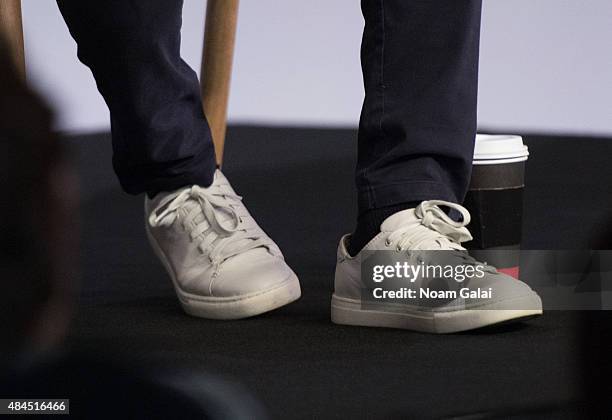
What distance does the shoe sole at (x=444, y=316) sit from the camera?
2.67 feet

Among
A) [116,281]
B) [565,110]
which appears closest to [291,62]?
[565,110]

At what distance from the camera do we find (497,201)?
101 centimetres

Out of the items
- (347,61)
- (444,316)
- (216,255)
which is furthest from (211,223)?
(347,61)

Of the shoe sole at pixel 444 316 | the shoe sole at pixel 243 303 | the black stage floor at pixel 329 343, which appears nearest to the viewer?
the black stage floor at pixel 329 343

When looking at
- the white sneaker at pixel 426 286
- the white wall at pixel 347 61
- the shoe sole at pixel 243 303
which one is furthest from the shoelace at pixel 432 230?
the white wall at pixel 347 61

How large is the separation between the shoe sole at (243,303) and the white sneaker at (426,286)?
0.17 ft

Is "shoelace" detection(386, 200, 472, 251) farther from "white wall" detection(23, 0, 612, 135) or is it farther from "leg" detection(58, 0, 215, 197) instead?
"white wall" detection(23, 0, 612, 135)

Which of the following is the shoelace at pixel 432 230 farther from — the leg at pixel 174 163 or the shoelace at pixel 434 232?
the leg at pixel 174 163

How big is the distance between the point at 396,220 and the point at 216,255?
0.62 feet

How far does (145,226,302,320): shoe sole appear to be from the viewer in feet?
3.00

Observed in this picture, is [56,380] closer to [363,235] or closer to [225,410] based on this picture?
[225,410]

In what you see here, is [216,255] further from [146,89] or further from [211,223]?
[146,89]

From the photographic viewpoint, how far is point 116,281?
112 centimetres

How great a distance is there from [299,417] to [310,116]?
10.2 feet
